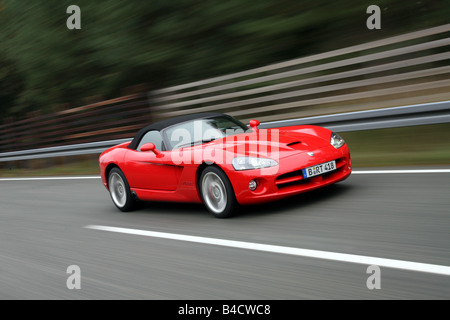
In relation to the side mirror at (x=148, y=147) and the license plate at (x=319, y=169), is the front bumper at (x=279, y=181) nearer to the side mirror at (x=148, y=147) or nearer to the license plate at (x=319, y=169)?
the license plate at (x=319, y=169)

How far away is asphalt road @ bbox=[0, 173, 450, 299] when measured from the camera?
3.41 meters

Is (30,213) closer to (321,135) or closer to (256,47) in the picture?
(321,135)

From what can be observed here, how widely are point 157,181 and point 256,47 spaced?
643 centimetres

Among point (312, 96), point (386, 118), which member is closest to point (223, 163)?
point (386, 118)

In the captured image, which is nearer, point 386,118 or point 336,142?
point 336,142

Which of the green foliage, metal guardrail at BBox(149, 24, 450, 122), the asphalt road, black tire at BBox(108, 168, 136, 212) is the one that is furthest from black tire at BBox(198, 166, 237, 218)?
the green foliage

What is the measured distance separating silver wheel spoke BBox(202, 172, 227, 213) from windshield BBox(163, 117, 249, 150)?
649mm

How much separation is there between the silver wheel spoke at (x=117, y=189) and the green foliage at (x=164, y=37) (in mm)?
5713

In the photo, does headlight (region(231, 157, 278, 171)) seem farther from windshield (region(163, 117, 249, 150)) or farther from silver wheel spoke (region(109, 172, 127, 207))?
silver wheel spoke (region(109, 172, 127, 207))

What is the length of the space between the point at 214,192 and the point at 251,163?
1.93 ft

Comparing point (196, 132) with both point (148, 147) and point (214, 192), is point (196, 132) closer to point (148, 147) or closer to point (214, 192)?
point (148, 147)

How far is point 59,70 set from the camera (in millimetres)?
17031

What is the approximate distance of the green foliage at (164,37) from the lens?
11.0 metres

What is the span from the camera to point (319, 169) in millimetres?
5352
